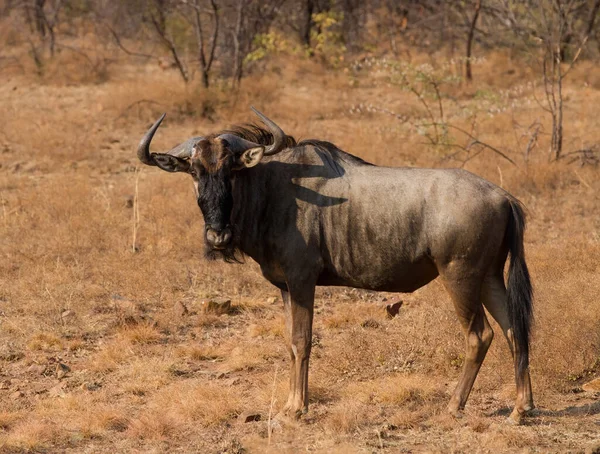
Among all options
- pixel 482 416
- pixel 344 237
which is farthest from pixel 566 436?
pixel 344 237

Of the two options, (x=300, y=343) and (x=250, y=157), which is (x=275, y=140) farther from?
(x=300, y=343)

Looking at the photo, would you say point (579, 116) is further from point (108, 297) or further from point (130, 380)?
point (130, 380)

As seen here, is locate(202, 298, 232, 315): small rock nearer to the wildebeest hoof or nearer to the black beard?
the black beard

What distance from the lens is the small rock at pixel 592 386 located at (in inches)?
248

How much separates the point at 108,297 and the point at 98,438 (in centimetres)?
294

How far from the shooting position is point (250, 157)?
5.79m

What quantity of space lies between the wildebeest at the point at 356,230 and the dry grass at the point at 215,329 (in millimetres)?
456

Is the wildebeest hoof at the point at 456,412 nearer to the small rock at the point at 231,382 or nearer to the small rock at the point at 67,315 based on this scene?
the small rock at the point at 231,382

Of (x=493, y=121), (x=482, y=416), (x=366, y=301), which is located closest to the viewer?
(x=482, y=416)

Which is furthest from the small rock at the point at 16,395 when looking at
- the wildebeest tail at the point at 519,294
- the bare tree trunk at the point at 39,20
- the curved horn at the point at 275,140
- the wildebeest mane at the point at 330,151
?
the bare tree trunk at the point at 39,20

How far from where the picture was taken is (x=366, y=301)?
859cm

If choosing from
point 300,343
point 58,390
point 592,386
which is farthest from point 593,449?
point 58,390

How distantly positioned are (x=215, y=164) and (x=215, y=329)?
8.52 ft

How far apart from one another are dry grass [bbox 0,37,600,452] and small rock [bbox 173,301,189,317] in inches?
2.0
